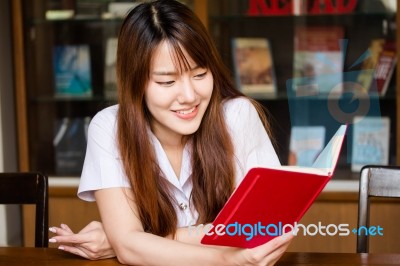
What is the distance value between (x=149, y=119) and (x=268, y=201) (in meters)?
0.58

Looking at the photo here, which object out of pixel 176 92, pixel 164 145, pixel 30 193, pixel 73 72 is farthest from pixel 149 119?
pixel 73 72

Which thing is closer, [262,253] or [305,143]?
[262,253]

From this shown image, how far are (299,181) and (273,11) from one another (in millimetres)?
2097

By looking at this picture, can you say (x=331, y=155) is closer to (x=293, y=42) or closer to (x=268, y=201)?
(x=268, y=201)

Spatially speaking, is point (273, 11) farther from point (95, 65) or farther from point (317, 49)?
point (95, 65)

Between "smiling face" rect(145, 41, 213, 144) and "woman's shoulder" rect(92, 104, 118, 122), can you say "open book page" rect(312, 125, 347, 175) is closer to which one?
"smiling face" rect(145, 41, 213, 144)

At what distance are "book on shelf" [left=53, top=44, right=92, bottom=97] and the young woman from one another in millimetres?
1674

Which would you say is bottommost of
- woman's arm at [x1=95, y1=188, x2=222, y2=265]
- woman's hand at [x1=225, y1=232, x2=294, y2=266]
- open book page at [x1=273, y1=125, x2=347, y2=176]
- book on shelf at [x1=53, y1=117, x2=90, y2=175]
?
book on shelf at [x1=53, y1=117, x2=90, y2=175]

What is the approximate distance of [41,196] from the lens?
5.57 feet

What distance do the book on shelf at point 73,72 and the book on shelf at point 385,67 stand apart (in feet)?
4.36

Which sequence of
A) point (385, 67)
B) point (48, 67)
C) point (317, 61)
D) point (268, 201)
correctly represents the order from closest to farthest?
point (268, 201)
point (385, 67)
point (317, 61)
point (48, 67)

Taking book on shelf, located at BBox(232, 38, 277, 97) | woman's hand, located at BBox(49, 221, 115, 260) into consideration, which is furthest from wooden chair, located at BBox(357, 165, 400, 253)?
book on shelf, located at BBox(232, 38, 277, 97)

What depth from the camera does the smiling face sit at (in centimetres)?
150

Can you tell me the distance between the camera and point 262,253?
1.24 m
